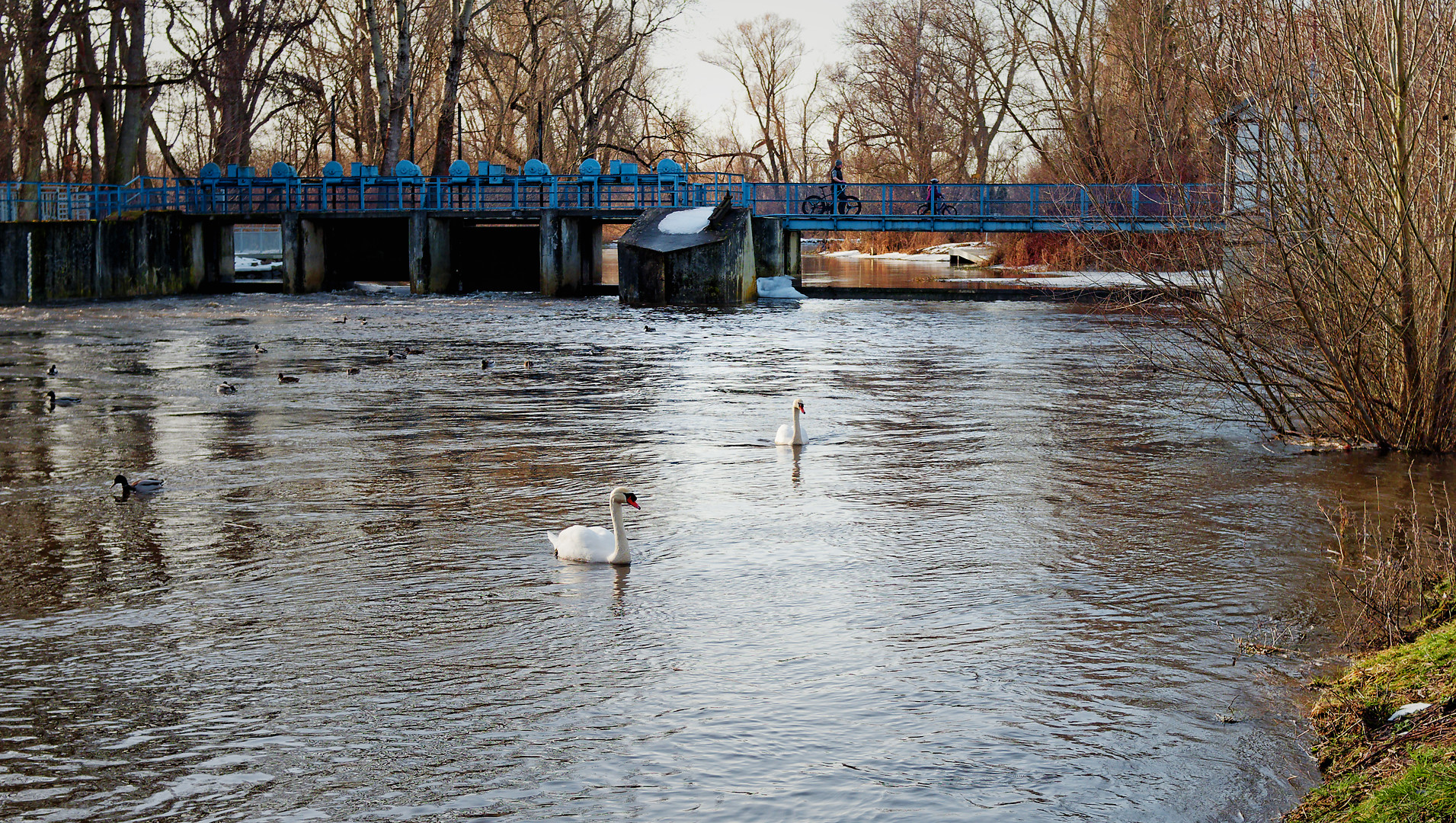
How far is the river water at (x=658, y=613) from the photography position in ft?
19.8

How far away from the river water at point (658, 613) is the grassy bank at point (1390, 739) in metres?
0.20

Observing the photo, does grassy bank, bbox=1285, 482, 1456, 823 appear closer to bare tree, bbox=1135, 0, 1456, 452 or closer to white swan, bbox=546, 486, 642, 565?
bare tree, bbox=1135, 0, 1456, 452

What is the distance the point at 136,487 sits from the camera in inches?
469

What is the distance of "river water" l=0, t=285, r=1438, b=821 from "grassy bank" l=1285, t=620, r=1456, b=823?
20 cm

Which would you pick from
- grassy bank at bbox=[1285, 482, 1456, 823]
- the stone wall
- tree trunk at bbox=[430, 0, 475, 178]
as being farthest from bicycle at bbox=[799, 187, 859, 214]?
grassy bank at bbox=[1285, 482, 1456, 823]

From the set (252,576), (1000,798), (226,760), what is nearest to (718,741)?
(1000,798)

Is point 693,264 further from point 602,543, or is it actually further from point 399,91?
point 602,543

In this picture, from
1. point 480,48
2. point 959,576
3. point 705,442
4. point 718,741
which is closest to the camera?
point 718,741

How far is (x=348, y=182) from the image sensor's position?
145 feet

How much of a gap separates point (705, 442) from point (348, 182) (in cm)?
3213

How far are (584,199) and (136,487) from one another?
32.9 m

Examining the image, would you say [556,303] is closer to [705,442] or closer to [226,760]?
[705,442]

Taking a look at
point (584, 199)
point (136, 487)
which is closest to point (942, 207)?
point (584, 199)

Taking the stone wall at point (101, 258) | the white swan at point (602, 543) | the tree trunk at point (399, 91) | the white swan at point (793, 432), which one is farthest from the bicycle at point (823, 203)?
the white swan at point (602, 543)
